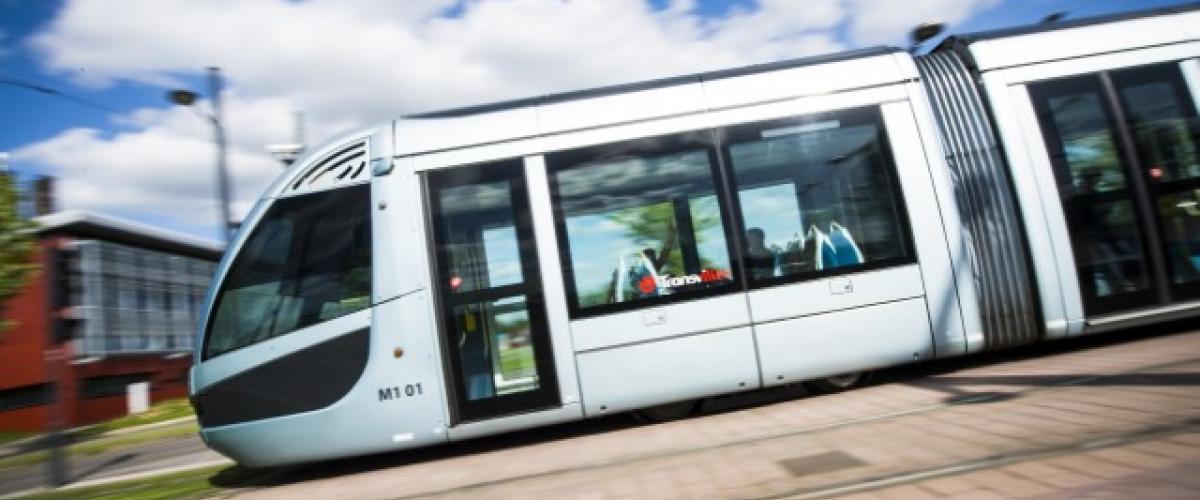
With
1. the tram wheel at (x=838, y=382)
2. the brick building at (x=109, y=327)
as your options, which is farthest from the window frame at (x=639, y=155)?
the brick building at (x=109, y=327)

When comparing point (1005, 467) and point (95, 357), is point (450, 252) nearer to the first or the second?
point (1005, 467)

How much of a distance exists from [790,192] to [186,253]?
105 ft

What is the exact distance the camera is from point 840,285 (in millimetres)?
5832

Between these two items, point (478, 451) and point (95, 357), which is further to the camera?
point (95, 357)

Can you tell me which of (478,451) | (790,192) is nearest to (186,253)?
(478,451)

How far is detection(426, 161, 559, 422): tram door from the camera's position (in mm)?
5668

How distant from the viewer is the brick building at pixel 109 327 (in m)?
22.2

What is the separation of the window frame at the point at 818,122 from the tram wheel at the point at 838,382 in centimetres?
103

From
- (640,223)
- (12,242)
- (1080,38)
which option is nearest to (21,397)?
(12,242)

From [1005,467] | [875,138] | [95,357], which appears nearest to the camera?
[1005,467]

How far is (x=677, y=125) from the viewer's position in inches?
234

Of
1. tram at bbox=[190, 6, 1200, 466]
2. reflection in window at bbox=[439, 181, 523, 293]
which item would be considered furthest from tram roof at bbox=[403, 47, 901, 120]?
reflection in window at bbox=[439, 181, 523, 293]

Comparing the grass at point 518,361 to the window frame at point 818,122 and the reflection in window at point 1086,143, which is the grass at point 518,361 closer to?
the window frame at point 818,122

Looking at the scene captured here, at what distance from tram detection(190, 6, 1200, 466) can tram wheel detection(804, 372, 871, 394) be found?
0.03 metres
